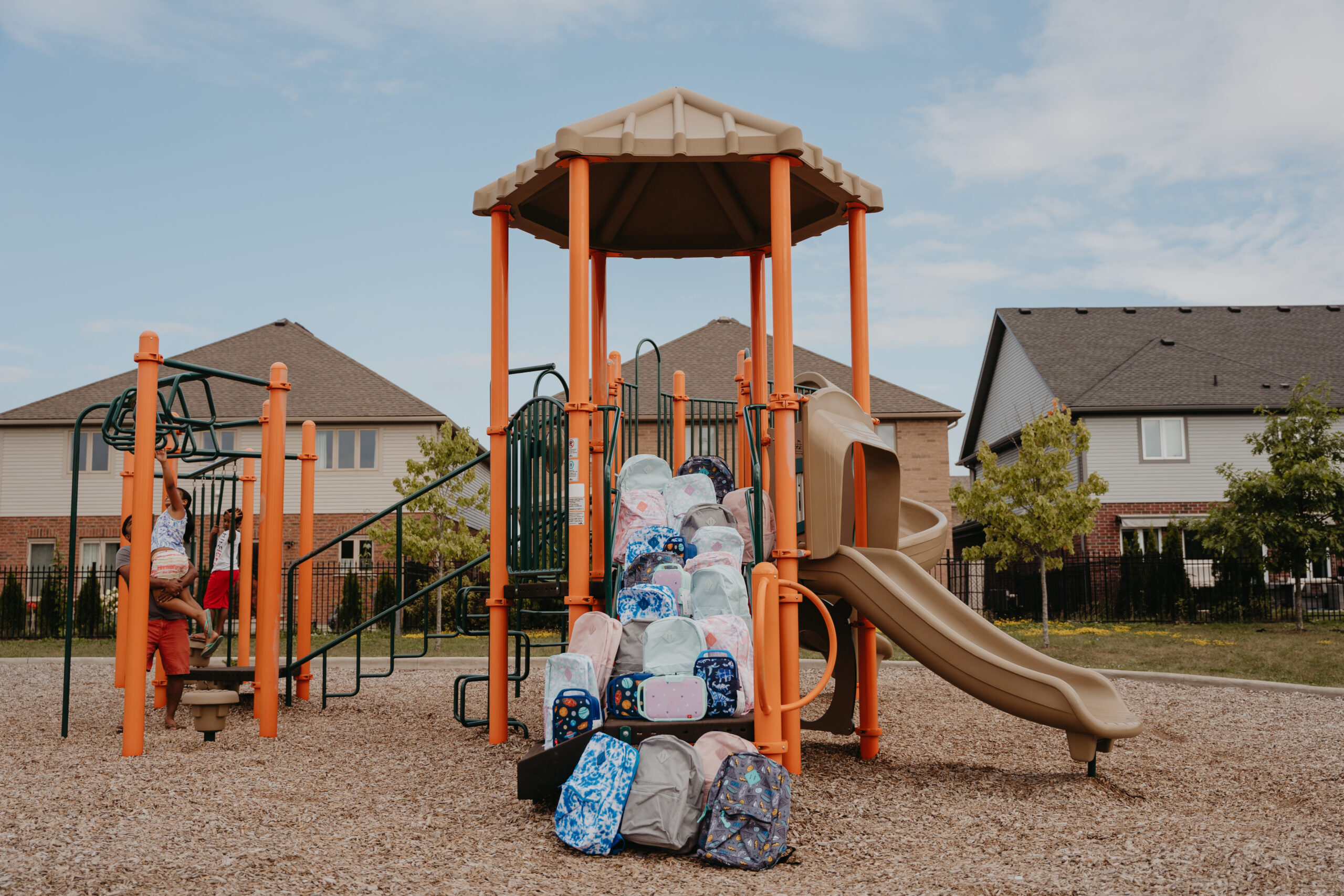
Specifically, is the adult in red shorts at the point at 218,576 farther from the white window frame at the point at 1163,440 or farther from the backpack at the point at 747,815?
the white window frame at the point at 1163,440

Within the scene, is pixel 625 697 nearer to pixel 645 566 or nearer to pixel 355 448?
pixel 645 566

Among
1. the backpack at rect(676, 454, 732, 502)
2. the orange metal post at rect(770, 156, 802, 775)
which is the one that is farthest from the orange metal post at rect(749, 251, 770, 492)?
the orange metal post at rect(770, 156, 802, 775)

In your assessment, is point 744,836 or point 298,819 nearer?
point 744,836

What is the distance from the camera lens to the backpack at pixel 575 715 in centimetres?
519

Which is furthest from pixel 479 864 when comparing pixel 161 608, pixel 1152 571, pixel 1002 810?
pixel 1152 571

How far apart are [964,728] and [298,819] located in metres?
5.80

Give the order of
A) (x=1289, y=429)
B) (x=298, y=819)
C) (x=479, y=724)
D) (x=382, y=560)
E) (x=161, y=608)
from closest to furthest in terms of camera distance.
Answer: (x=298, y=819), (x=161, y=608), (x=479, y=724), (x=1289, y=429), (x=382, y=560)

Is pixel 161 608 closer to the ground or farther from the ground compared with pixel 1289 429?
closer to the ground

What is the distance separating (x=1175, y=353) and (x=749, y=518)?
27.8m

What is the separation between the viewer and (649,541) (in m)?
6.29

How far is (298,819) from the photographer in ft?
16.9

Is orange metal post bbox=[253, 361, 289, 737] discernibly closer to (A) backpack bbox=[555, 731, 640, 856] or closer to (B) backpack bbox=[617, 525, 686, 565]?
(B) backpack bbox=[617, 525, 686, 565]

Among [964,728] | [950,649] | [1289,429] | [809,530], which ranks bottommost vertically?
[964,728]

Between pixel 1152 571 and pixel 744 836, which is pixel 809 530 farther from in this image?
pixel 1152 571
